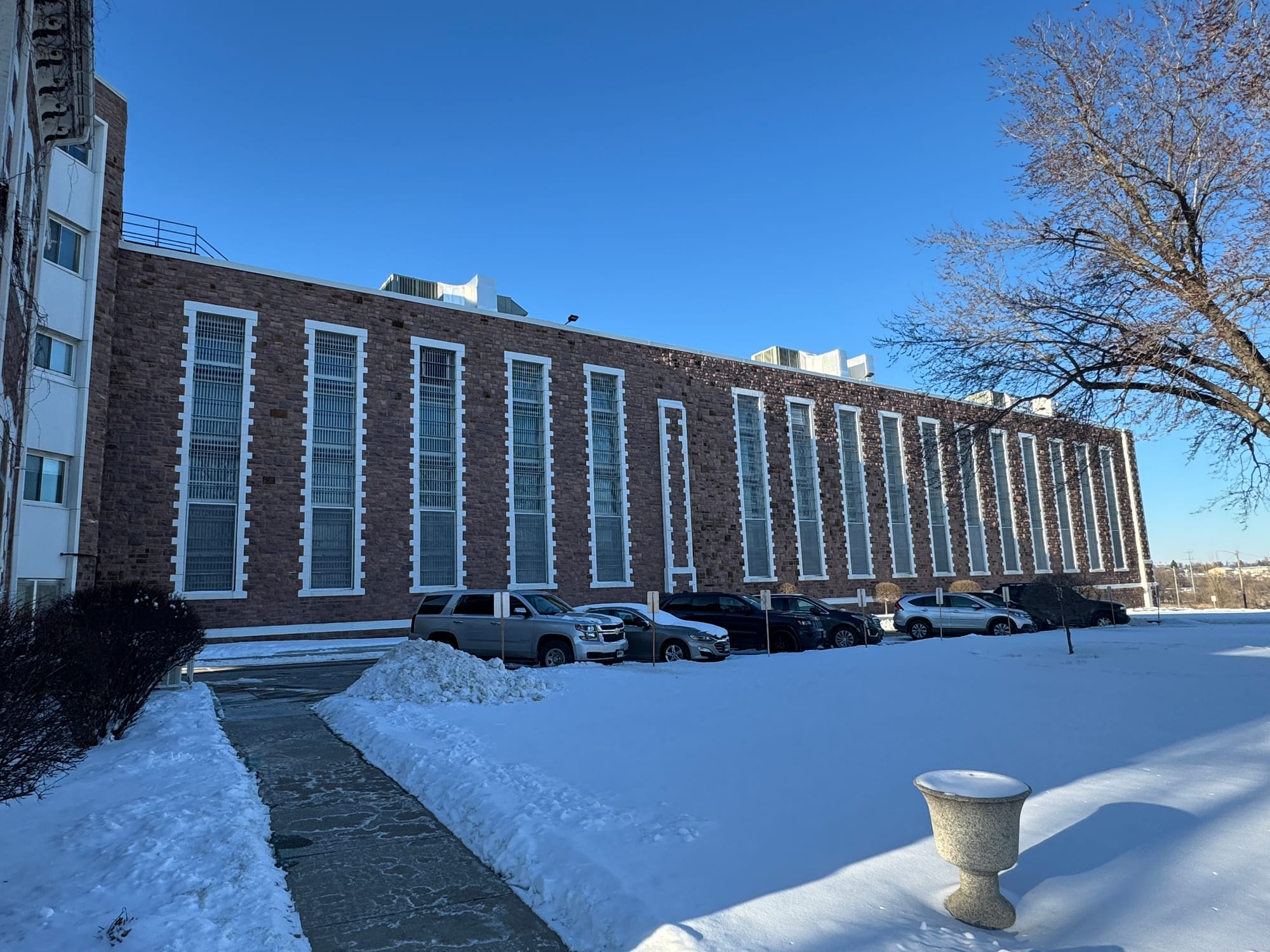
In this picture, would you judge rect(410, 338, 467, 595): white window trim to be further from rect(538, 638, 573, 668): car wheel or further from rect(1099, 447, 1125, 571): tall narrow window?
rect(1099, 447, 1125, 571): tall narrow window

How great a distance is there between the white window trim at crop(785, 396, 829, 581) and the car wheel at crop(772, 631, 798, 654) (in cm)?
1616

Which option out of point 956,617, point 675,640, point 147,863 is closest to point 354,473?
point 675,640

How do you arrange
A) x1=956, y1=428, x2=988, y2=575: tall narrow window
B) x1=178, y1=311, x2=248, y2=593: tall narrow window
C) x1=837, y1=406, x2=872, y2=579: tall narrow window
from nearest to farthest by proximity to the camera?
x1=178, y1=311, x2=248, y2=593: tall narrow window, x1=837, y1=406, x2=872, y2=579: tall narrow window, x1=956, y1=428, x2=988, y2=575: tall narrow window

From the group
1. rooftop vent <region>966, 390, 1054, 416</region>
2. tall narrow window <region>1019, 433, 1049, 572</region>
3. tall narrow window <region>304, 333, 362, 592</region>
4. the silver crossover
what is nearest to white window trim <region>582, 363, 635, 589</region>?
tall narrow window <region>304, 333, 362, 592</region>

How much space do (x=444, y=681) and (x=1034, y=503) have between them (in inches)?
1813

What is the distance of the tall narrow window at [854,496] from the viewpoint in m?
39.3

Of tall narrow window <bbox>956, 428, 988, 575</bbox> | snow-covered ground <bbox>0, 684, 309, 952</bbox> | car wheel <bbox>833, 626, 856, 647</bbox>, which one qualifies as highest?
tall narrow window <bbox>956, 428, 988, 575</bbox>

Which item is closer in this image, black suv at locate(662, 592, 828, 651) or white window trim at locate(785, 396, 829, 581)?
black suv at locate(662, 592, 828, 651)

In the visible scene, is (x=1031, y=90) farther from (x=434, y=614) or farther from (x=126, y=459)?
(x=126, y=459)

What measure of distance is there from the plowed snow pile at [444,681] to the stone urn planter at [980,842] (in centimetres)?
824

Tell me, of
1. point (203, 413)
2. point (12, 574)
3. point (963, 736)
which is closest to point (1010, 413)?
point (963, 736)

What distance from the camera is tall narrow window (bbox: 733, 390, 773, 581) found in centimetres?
3588

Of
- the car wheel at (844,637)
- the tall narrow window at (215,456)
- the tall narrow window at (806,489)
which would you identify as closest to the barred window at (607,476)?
the tall narrow window at (806,489)

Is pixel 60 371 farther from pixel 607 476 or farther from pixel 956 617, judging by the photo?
pixel 956 617
